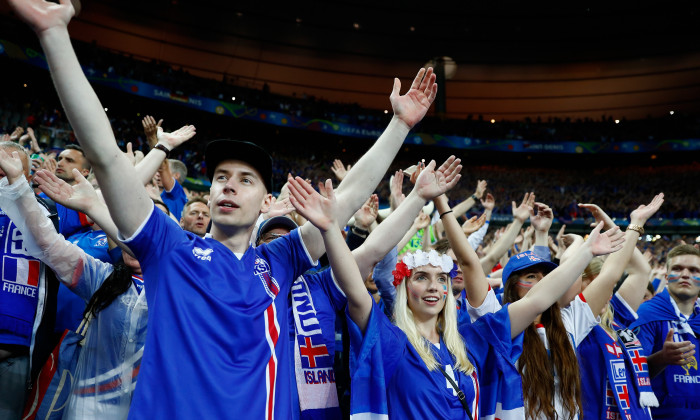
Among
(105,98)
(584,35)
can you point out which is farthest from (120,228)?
(584,35)

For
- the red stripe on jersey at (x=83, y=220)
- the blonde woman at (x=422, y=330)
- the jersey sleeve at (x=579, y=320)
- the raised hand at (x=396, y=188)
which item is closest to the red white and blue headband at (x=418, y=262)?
the blonde woman at (x=422, y=330)

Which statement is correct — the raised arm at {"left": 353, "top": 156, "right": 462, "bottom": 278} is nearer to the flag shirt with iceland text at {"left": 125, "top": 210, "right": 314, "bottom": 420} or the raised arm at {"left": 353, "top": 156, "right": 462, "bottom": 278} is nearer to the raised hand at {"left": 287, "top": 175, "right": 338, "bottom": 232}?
the raised hand at {"left": 287, "top": 175, "right": 338, "bottom": 232}

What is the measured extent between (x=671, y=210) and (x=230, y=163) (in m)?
27.6

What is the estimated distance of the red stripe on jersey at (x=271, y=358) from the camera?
1.69m

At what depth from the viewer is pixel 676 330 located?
390 centimetres

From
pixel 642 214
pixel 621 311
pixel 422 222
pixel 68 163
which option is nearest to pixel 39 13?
pixel 68 163

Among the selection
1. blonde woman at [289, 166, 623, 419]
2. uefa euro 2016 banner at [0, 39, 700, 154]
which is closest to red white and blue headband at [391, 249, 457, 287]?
blonde woman at [289, 166, 623, 419]

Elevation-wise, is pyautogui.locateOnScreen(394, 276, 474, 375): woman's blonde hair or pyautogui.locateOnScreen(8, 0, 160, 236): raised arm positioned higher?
pyautogui.locateOnScreen(8, 0, 160, 236): raised arm

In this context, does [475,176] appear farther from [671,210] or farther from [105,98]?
[105,98]

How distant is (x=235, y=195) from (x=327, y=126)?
2312 centimetres

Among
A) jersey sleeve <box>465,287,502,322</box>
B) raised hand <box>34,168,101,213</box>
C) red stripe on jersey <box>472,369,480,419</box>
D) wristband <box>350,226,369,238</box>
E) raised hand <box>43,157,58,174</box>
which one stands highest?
raised hand <box>43,157,58,174</box>

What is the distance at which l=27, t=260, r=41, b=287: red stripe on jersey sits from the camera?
2.63 metres

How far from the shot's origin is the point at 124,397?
2447 mm

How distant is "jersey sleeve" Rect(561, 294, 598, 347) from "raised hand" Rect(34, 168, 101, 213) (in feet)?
8.59
